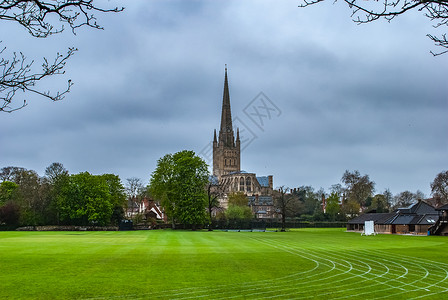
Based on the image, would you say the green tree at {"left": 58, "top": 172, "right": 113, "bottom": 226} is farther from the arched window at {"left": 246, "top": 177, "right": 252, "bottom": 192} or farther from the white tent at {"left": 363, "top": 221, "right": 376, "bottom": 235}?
the arched window at {"left": 246, "top": 177, "right": 252, "bottom": 192}

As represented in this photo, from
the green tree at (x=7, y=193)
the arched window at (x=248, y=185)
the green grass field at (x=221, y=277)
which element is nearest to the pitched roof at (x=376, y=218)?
the green grass field at (x=221, y=277)

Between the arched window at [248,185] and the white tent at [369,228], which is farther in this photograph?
the arched window at [248,185]

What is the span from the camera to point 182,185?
75125 millimetres

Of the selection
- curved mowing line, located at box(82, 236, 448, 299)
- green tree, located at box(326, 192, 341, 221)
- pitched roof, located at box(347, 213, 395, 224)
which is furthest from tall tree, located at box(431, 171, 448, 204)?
curved mowing line, located at box(82, 236, 448, 299)

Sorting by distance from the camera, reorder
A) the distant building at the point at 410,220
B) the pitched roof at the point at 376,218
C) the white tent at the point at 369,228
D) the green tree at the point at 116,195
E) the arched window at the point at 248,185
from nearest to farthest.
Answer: the white tent at the point at 369,228 → the distant building at the point at 410,220 → the pitched roof at the point at 376,218 → the green tree at the point at 116,195 → the arched window at the point at 248,185

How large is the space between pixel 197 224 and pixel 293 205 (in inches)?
1777

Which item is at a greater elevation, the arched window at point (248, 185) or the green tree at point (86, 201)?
the arched window at point (248, 185)

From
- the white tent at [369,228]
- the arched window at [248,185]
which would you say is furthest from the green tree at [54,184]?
the arched window at [248,185]

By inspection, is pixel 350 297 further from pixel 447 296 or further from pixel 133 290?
pixel 133 290

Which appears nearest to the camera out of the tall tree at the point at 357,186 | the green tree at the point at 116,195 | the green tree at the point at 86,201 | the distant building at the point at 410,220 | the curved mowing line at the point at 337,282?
the curved mowing line at the point at 337,282

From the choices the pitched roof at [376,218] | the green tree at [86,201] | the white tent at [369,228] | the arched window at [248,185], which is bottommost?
the white tent at [369,228]

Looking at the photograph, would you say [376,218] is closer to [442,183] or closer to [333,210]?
[442,183]

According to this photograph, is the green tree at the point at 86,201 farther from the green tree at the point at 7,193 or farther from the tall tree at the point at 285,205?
the tall tree at the point at 285,205

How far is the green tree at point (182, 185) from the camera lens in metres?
74.4
